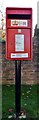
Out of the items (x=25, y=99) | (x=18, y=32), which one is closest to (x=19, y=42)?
(x=18, y=32)

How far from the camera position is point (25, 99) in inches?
199

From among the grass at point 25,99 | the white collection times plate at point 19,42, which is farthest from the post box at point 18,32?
the grass at point 25,99

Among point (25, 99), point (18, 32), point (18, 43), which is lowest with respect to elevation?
point (25, 99)

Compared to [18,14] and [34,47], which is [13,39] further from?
[34,47]

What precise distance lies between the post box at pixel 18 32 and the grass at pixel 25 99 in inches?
35.8

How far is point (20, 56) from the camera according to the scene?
13.4ft

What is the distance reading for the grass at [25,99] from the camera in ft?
14.5

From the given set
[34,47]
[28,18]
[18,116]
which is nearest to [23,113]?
[18,116]

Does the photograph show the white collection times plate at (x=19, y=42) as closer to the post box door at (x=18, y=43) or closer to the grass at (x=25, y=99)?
the post box door at (x=18, y=43)

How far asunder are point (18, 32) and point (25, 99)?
1.50 meters

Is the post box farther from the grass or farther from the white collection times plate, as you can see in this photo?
the grass

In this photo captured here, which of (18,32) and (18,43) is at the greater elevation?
(18,32)

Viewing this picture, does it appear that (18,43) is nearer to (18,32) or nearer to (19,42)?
(19,42)

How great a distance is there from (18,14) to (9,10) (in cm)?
14
